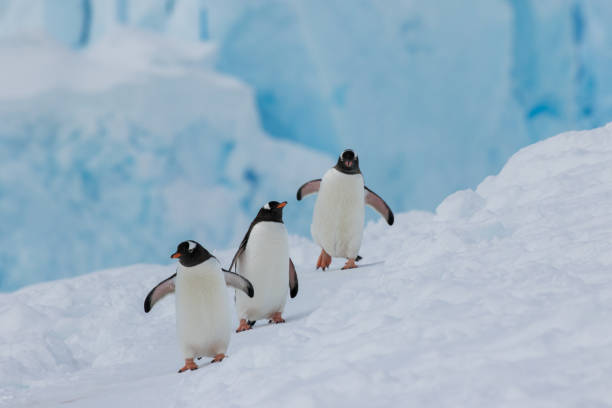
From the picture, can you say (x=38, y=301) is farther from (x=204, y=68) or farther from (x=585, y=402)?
(x=204, y=68)

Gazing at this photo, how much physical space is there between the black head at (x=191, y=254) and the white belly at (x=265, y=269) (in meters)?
0.46

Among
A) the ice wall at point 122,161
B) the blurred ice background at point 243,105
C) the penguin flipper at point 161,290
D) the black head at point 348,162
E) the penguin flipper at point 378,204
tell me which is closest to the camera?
the penguin flipper at point 161,290

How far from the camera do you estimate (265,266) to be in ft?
9.45

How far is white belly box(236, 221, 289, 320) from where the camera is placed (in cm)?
286

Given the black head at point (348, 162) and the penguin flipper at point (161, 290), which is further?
the black head at point (348, 162)

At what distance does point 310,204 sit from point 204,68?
303cm

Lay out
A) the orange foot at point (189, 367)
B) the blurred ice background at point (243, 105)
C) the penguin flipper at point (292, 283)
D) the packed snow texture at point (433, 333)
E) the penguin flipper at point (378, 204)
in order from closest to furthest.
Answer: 1. the packed snow texture at point (433, 333)
2. the orange foot at point (189, 367)
3. the penguin flipper at point (292, 283)
4. the penguin flipper at point (378, 204)
5. the blurred ice background at point (243, 105)

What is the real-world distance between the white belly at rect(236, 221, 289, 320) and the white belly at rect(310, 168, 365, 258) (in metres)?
0.88

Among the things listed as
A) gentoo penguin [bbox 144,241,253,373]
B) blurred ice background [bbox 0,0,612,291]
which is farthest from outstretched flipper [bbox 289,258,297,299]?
blurred ice background [bbox 0,0,612,291]

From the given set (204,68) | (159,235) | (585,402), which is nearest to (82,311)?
(585,402)

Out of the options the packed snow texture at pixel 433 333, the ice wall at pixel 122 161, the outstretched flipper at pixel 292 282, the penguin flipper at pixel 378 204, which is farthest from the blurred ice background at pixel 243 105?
the outstretched flipper at pixel 292 282

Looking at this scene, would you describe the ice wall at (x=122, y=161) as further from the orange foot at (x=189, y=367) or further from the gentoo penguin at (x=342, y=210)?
the orange foot at (x=189, y=367)

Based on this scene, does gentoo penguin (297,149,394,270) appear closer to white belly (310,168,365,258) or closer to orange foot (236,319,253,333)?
white belly (310,168,365,258)

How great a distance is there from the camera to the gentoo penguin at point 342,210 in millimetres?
3703
